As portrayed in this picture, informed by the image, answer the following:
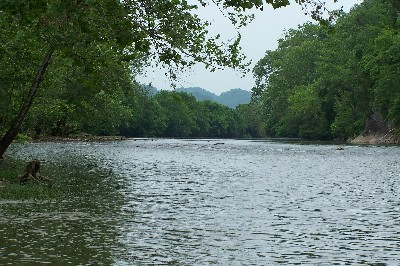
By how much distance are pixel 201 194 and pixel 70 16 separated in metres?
17.0

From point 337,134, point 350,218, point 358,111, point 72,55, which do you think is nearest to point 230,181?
point 350,218

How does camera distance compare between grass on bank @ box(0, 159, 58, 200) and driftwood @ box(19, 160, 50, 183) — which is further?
driftwood @ box(19, 160, 50, 183)

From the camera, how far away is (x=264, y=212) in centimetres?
2372

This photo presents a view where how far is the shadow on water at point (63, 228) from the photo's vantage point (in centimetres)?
1533

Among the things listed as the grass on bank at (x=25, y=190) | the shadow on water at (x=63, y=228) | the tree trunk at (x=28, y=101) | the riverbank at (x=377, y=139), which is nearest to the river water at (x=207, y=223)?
the shadow on water at (x=63, y=228)

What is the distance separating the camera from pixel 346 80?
121 m

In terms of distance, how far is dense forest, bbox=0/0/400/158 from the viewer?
15484mm

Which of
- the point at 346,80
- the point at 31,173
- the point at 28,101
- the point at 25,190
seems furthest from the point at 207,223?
the point at 346,80

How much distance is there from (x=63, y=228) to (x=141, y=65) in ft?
36.2

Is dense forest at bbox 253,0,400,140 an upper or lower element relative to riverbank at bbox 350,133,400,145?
upper

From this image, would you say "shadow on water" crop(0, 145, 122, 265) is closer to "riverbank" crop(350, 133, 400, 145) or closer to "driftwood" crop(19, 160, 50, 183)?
"driftwood" crop(19, 160, 50, 183)

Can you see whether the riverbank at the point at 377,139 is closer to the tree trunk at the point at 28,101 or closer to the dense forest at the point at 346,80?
the dense forest at the point at 346,80

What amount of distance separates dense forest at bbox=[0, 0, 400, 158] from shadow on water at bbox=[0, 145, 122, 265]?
4.29m

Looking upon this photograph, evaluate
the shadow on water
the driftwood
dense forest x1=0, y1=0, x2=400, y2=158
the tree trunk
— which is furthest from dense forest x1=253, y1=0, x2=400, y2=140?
the shadow on water
